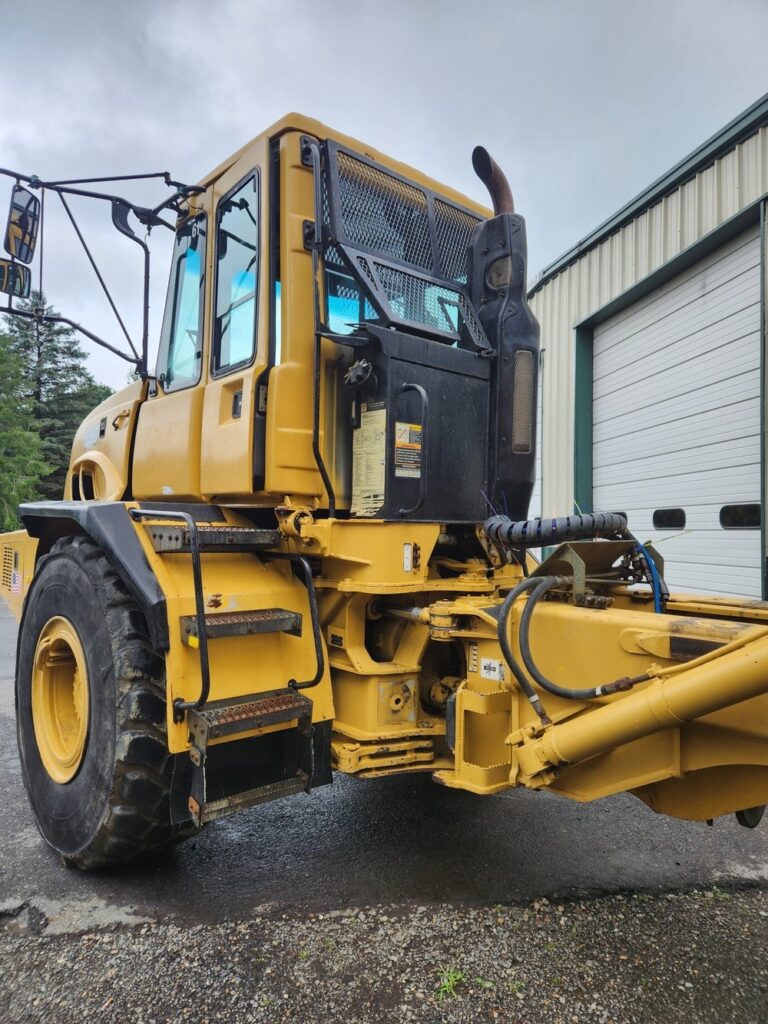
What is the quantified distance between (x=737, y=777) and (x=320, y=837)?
6.48ft

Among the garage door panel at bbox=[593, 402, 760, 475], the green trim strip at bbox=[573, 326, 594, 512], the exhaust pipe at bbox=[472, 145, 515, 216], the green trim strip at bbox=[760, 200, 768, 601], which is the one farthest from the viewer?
the green trim strip at bbox=[573, 326, 594, 512]

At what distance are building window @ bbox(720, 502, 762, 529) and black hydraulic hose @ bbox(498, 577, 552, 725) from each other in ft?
13.7

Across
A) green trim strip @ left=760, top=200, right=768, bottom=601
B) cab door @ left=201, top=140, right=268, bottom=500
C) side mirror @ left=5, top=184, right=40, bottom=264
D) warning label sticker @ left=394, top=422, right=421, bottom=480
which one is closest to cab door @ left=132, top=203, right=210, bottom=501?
cab door @ left=201, top=140, right=268, bottom=500

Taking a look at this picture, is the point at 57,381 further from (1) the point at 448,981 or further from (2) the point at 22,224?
(1) the point at 448,981

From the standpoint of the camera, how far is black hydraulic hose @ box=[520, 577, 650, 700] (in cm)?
197

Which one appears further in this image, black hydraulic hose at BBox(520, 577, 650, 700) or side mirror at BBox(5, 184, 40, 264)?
side mirror at BBox(5, 184, 40, 264)

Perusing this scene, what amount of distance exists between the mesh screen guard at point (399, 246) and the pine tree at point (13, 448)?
21.3 metres

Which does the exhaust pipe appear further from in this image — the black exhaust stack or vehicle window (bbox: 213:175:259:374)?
vehicle window (bbox: 213:175:259:374)

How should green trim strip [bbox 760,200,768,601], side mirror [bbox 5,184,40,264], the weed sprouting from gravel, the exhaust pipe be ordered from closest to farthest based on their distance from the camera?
1. the weed sprouting from gravel
2. side mirror [bbox 5,184,40,264]
3. the exhaust pipe
4. green trim strip [bbox 760,200,768,601]

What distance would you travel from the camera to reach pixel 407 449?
9.17ft

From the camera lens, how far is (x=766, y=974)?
2164mm

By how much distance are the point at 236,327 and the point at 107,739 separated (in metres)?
1.92

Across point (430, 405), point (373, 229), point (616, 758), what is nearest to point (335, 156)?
point (373, 229)

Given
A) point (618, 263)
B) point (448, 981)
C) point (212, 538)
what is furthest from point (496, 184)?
point (618, 263)
